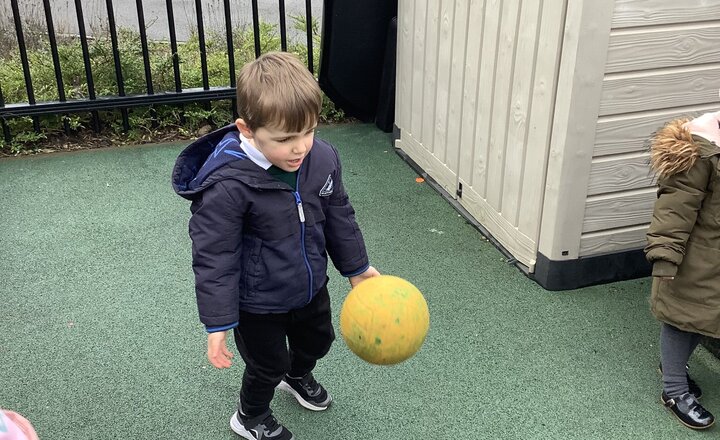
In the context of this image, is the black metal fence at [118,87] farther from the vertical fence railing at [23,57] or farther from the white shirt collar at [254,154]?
the white shirt collar at [254,154]

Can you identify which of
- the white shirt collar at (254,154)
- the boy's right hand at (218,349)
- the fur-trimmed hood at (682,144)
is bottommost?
the boy's right hand at (218,349)

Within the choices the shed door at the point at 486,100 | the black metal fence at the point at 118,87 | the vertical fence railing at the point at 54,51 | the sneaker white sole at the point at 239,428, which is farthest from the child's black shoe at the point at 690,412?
the vertical fence railing at the point at 54,51

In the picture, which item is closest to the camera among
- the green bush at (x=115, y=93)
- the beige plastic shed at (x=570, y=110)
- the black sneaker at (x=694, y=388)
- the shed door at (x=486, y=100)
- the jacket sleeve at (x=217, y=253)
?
the jacket sleeve at (x=217, y=253)

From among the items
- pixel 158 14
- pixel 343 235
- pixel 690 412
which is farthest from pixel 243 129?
pixel 158 14

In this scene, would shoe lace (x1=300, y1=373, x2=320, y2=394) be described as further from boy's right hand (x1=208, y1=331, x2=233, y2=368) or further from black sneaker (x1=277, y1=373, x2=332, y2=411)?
boy's right hand (x1=208, y1=331, x2=233, y2=368)

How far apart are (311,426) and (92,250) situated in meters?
Answer: 1.93

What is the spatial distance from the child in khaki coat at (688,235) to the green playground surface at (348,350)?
409 mm

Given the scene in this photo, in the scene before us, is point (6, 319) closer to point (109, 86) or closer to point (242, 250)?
point (242, 250)

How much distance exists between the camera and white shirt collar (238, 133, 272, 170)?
2242mm

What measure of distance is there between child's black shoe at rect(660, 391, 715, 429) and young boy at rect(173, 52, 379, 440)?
4.52 ft

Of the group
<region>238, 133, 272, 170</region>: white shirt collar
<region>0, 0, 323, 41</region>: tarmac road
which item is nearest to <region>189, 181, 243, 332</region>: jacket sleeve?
<region>238, 133, 272, 170</region>: white shirt collar

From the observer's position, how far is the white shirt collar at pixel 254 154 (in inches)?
88.3

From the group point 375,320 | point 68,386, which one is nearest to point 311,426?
point 375,320

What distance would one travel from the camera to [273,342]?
100 inches
